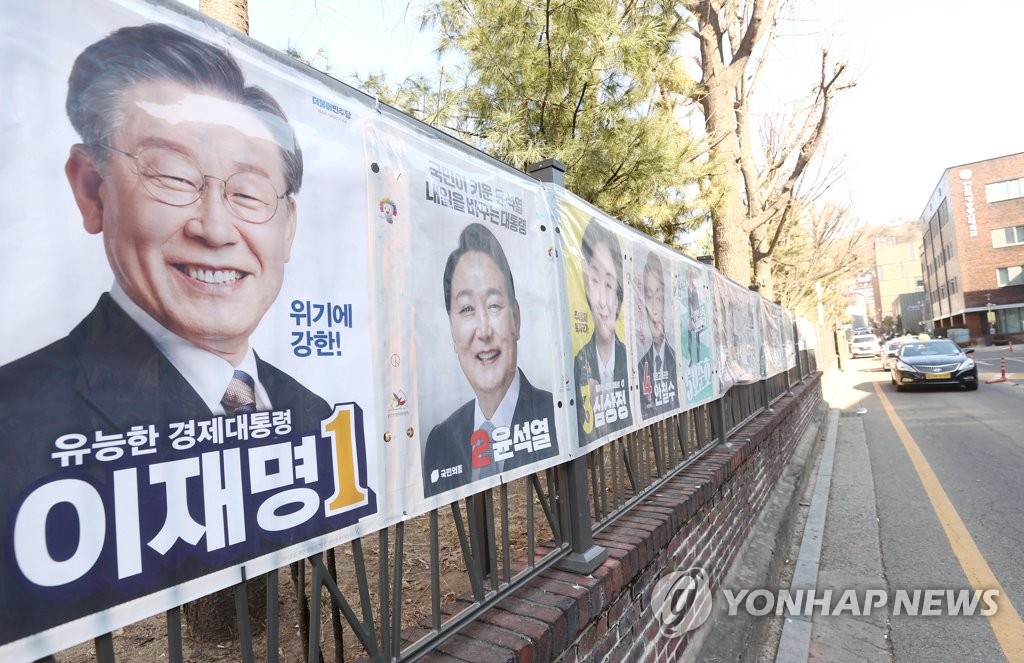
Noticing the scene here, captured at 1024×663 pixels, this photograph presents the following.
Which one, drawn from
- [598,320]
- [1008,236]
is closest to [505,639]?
[598,320]

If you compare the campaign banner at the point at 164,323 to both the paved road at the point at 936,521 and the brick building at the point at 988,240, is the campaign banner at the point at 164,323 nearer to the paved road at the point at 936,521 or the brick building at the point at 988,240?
the paved road at the point at 936,521

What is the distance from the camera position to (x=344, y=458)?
4.63 ft

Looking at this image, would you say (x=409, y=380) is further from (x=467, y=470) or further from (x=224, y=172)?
(x=224, y=172)

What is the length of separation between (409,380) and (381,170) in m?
0.62

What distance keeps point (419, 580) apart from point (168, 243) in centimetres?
269

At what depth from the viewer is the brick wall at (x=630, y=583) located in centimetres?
185

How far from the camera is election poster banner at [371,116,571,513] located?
1.66 m

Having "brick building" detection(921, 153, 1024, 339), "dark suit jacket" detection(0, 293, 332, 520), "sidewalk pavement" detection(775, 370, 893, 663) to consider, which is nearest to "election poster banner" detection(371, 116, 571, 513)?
"dark suit jacket" detection(0, 293, 332, 520)

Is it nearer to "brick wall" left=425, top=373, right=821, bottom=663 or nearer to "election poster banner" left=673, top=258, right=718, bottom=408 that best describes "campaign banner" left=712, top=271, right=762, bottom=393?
"election poster banner" left=673, top=258, right=718, bottom=408

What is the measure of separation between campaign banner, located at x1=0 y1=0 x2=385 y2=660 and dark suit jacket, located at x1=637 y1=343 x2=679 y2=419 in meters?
2.10

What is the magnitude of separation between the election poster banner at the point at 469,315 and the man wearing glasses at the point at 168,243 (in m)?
0.37

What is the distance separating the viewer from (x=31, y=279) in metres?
0.90

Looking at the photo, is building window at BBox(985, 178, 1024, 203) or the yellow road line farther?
building window at BBox(985, 178, 1024, 203)

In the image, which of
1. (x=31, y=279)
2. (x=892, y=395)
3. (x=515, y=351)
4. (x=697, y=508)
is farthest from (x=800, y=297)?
(x=31, y=279)
